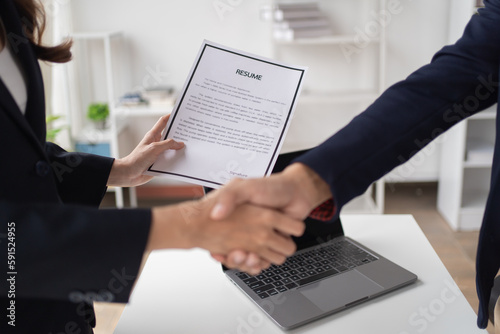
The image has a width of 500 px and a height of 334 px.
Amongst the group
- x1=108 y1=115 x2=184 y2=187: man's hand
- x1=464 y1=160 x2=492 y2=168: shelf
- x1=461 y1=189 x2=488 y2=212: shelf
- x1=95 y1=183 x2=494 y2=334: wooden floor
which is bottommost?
x1=95 y1=183 x2=494 y2=334: wooden floor

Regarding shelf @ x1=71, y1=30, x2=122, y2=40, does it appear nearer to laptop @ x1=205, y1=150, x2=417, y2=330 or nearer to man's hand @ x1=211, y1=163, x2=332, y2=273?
laptop @ x1=205, y1=150, x2=417, y2=330

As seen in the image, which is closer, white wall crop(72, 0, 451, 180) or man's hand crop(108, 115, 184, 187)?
man's hand crop(108, 115, 184, 187)

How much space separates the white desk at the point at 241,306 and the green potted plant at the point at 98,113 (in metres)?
2.39

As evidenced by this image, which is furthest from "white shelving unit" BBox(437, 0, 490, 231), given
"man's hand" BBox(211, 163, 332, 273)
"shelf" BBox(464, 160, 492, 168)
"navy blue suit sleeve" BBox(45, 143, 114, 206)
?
"navy blue suit sleeve" BBox(45, 143, 114, 206)

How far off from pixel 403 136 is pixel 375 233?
0.40 meters

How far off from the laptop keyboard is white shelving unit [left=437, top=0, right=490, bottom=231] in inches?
86.6

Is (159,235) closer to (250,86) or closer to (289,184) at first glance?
(289,184)

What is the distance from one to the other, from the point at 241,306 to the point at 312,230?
307mm

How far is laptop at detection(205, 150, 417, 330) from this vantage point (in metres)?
1.08

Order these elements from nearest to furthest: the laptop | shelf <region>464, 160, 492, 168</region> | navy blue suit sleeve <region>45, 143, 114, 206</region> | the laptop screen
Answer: the laptop < navy blue suit sleeve <region>45, 143, 114, 206</region> < the laptop screen < shelf <region>464, 160, 492, 168</region>

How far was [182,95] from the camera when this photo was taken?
3.75 ft

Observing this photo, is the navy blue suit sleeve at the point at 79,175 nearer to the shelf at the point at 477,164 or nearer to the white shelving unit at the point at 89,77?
the white shelving unit at the point at 89,77

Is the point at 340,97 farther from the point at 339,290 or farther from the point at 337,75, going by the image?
the point at 339,290

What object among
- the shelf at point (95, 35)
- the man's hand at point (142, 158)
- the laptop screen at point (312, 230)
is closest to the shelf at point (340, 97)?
the shelf at point (95, 35)
